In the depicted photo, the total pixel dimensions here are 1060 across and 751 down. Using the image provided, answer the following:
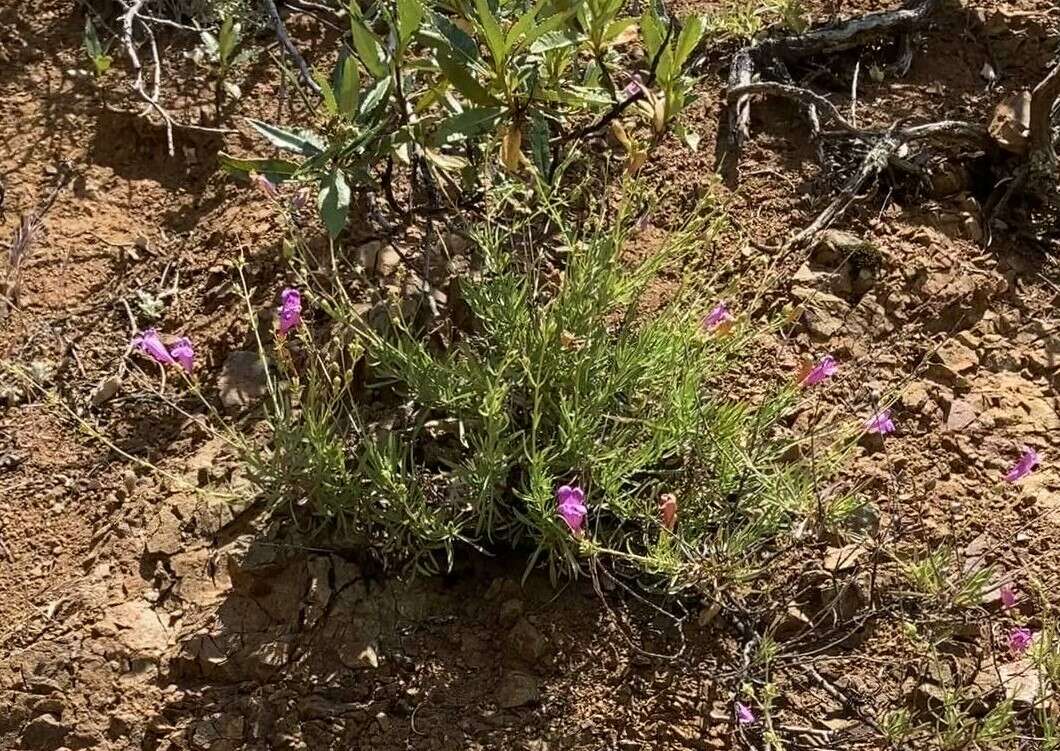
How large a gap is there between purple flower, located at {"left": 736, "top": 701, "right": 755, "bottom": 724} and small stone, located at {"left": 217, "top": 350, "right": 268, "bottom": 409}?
1189mm

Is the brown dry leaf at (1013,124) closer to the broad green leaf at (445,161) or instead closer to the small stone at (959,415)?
the small stone at (959,415)

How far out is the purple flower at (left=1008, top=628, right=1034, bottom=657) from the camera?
1973mm

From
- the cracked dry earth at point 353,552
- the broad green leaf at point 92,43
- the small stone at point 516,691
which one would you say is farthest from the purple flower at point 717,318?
the broad green leaf at point 92,43

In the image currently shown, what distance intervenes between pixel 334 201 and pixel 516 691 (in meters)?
0.96

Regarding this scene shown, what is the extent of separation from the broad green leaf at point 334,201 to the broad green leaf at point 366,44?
20 cm

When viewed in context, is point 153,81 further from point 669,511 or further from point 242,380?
point 669,511

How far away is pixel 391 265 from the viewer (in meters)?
2.53

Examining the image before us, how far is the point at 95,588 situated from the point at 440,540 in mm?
703

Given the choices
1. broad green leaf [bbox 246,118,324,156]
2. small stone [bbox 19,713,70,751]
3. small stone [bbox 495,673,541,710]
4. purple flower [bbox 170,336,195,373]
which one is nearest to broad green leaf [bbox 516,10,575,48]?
broad green leaf [bbox 246,118,324,156]

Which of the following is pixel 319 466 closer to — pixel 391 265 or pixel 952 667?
pixel 391 265

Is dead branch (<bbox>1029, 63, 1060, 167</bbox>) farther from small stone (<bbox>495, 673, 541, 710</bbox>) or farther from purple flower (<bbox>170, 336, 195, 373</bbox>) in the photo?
purple flower (<bbox>170, 336, 195, 373</bbox>)

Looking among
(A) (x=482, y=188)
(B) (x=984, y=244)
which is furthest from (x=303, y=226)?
(B) (x=984, y=244)

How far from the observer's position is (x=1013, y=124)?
2684 mm

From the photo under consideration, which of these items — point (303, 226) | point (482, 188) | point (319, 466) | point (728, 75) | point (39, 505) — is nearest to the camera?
point (319, 466)
